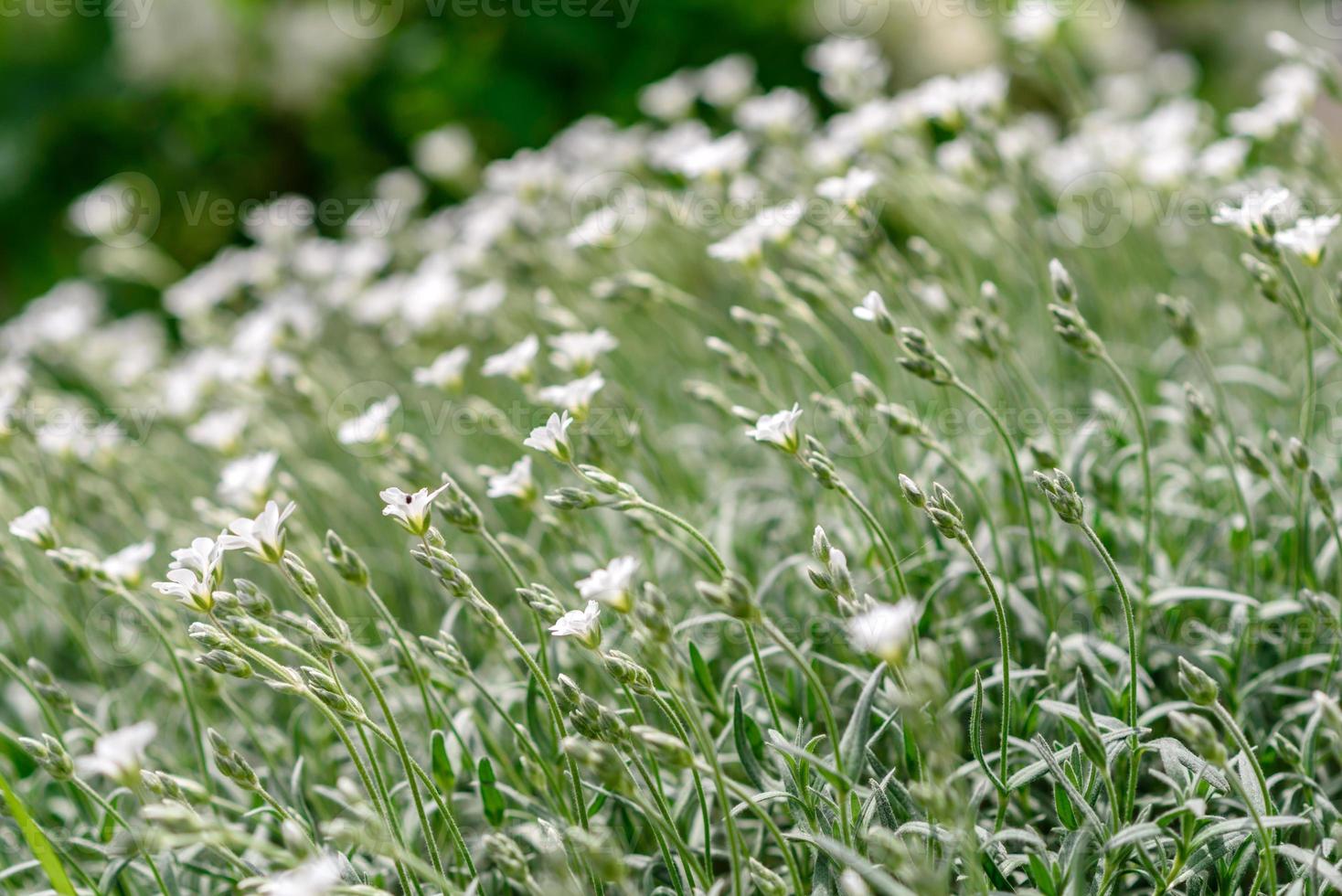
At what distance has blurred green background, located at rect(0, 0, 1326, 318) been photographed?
20.0ft

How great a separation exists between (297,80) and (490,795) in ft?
17.6

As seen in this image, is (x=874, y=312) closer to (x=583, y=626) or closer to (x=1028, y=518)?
(x=1028, y=518)

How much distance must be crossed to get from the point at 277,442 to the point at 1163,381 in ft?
7.72

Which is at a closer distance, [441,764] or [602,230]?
[441,764]

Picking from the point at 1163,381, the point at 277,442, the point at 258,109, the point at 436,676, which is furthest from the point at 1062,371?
the point at 258,109

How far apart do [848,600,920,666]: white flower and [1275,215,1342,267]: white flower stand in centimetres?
106

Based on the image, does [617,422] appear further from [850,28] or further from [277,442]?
[850,28]

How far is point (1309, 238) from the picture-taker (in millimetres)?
1882

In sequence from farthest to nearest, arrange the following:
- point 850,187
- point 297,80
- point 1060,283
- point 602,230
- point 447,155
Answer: point 297,80, point 447,155, point 602,230, point 850,187, point 1060,283

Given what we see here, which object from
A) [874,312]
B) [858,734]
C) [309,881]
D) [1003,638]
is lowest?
[858,734]

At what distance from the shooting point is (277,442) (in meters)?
2.93

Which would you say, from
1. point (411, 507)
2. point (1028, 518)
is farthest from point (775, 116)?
point (411, 507)

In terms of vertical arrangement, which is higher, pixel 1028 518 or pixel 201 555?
pixel 201 555

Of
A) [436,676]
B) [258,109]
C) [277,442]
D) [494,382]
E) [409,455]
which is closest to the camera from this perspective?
[436,676]
